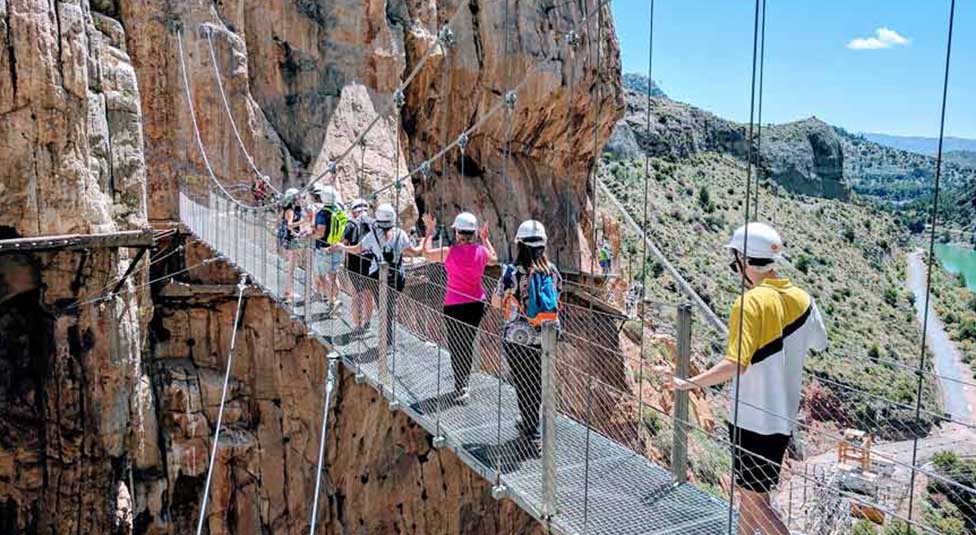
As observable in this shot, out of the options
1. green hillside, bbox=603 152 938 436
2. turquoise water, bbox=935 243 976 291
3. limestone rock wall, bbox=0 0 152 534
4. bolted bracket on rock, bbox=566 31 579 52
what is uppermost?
bolted bracket on rock, bbox=566 31 579 52

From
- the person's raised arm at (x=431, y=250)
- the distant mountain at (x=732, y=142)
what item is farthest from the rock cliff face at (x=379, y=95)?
the distant mountain at (x=732, y=142)

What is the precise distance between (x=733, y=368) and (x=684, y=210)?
30232mm

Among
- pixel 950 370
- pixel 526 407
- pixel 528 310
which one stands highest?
pixel 528 310

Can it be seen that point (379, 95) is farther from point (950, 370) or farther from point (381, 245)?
point (950, 370)

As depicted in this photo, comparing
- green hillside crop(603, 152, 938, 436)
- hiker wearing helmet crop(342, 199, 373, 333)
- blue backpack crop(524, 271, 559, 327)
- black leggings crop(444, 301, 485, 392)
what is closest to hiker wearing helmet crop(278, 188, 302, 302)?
hiker wearing helmet crop(342, 199, 373, 333)

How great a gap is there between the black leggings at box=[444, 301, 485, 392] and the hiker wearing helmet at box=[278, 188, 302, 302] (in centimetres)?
182

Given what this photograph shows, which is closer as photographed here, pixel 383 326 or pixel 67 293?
pixel 383 326

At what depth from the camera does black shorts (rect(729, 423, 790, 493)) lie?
5.91 feet

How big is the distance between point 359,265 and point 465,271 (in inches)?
51.2

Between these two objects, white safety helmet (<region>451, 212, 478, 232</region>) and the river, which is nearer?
white safety helmet (<region>451, 212, 478, 232</region>)

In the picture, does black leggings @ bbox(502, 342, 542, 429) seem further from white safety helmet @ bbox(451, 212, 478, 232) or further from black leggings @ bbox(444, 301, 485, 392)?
white safety helmet @ bbox(451, 212, 478, 232)

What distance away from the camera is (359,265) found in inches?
169

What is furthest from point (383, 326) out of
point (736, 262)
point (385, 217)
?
point (736, 262)

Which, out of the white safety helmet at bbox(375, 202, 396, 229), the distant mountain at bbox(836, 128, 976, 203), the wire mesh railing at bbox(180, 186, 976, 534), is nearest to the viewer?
the wire mesh railing at bbox(180, 186, 976, 534)
